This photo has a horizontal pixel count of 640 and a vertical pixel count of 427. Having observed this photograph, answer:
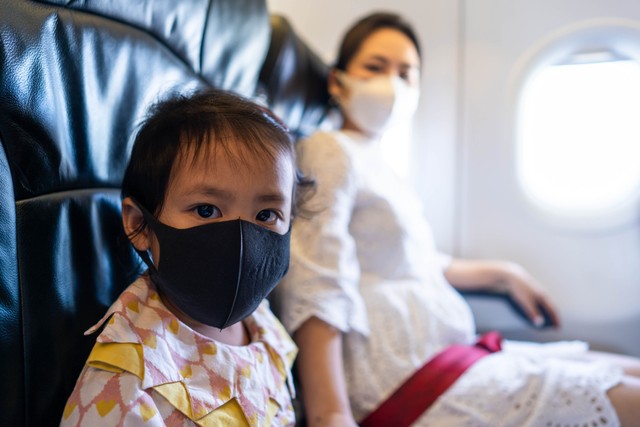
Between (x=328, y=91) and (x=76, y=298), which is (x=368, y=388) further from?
(x=328, y=91)

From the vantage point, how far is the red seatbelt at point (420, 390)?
1144mm

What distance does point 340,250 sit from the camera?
1.22 m

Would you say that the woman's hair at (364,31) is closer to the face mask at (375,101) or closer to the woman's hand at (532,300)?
the face mask at (375,101)

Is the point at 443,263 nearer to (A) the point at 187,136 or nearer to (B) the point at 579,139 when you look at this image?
(B) the point at 579,139

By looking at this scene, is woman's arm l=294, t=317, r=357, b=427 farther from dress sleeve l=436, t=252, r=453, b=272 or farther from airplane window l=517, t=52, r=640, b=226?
airplane window l=517, t=52, r=640, b=226

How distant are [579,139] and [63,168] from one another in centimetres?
182

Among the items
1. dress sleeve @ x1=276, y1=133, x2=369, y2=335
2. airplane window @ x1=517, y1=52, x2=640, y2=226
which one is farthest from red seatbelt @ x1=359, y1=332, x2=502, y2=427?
airplane window @ x1=517, y1=52, x2=640, y2=226

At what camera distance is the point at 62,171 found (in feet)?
2.74

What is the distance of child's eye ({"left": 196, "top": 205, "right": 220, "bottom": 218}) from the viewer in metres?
0.84

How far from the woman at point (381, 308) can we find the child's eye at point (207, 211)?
0.38 m

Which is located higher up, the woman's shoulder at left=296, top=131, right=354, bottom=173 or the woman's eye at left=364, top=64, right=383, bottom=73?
the woman's eye at left=364, top=64, right=383, bottom=73

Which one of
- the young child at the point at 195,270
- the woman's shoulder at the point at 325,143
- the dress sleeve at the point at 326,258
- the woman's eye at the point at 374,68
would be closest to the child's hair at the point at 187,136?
the young child at the point at 195,270

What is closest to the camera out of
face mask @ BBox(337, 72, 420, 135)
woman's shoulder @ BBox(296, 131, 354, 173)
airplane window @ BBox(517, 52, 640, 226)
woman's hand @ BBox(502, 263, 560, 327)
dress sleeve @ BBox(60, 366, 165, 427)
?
dress sleeve @ BBox(60, 366, 165, 427)

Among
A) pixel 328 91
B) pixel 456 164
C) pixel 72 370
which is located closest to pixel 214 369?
pixel 72 370
